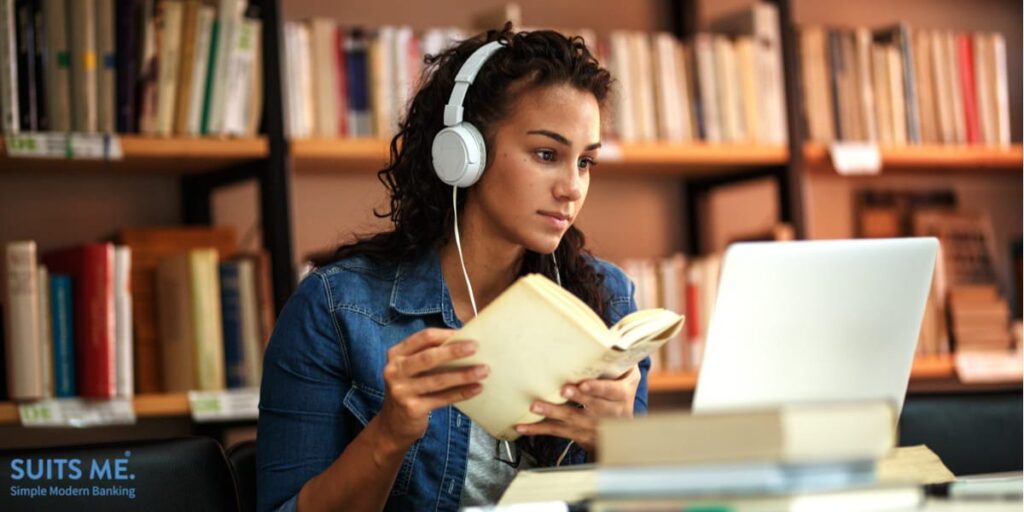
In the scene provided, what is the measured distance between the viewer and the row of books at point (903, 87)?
2.76 meters

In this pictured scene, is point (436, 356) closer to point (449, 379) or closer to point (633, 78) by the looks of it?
point (449, 379)

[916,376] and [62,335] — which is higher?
[62,335]

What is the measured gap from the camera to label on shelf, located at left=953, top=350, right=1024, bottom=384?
2756 mm

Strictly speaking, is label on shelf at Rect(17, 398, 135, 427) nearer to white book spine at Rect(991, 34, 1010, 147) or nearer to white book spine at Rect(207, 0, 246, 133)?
white book spine at Rect(207, 0, 246, 133)

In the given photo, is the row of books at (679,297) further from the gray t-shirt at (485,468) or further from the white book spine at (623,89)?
the gray t-shirt at (485,468)

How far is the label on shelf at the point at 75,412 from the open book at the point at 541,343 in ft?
3.55

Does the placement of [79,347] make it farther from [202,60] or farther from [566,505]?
[566,505]

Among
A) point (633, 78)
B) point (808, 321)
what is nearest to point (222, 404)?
point (633, 78)

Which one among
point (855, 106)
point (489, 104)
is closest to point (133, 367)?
point (489, 104)

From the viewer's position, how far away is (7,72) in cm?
204

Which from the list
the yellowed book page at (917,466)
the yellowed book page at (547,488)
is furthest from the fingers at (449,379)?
the yellowed book page at (917,466)

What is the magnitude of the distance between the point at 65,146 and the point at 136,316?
0.32 metres

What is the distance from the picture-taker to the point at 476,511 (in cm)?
91

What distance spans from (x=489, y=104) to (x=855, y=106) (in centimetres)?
144
